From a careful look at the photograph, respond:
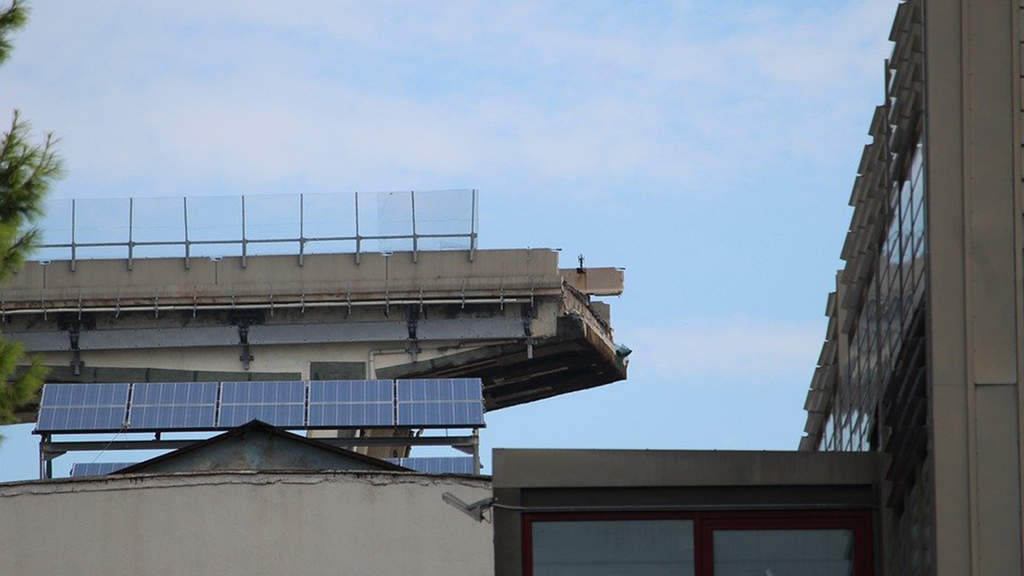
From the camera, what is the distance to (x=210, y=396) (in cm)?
4925

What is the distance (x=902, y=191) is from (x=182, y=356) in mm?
58362

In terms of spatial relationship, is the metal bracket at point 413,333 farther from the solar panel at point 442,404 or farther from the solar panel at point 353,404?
the solar panel at point 442,404

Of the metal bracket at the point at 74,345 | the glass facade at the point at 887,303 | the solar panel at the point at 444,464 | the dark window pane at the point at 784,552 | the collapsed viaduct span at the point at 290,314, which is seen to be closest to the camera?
the glass facade at the point at 887,303

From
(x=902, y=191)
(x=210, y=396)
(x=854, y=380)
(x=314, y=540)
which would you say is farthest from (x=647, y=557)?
(x=210, y=396)

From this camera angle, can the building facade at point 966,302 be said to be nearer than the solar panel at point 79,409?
Yes

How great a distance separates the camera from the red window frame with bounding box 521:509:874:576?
16.3 m

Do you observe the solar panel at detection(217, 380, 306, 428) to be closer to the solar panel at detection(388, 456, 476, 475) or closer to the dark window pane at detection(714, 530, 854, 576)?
the solar panel at detection(388, 456, 476, 475)

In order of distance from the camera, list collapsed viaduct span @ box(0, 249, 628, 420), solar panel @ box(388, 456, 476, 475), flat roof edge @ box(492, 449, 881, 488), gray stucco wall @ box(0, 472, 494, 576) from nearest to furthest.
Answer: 1. flat roof edge @ box(492, 449, 881, 488)
2. gray stucco wall @ box(0, 472, 494, 576)
3. solar panel @ box(388, 456, 476, 475)
4. collapsed viaduct span @ box(0, 249, 628, 420)

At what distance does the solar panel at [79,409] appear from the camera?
146 feet

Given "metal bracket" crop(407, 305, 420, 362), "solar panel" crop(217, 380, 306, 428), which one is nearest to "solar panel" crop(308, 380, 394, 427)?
"solar panel" crop(217, 380, 306, 428)

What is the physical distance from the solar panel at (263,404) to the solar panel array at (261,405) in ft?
0.07

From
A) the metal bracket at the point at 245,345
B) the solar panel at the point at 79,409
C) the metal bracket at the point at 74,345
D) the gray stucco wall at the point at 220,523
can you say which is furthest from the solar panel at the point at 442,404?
the metal bracket at the point at 74,345

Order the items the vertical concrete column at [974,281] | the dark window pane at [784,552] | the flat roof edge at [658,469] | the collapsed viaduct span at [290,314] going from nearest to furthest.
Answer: the vertical concrete column at [974,281] → the flat roof edge at [658,469] → the dark window pane at [784,552] → the collapsed viaduct span at [290,314]

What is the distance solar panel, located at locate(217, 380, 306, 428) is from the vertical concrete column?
33.6 metres
